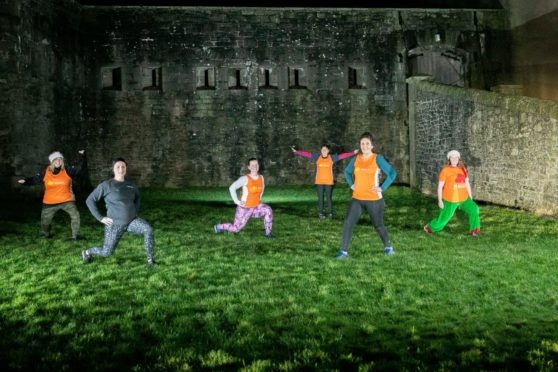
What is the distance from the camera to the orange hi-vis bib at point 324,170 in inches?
476

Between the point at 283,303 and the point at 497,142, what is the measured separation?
35.4 ft

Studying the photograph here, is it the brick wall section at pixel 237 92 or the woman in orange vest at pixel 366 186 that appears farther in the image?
the brick wall section at pixel 237 92

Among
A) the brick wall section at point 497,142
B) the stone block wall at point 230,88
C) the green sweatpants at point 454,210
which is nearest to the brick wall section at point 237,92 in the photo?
the stone block wall at point 230,88

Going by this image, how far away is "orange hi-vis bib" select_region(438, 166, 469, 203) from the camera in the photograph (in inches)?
374

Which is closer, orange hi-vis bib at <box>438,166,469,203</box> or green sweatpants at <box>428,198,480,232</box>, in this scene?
orange hi-vis bib at <box>438,166,469,203</box>

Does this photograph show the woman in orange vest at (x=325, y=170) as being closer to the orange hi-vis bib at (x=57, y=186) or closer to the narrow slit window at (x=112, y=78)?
the orange hi-vis bib at (x=57, y=186)

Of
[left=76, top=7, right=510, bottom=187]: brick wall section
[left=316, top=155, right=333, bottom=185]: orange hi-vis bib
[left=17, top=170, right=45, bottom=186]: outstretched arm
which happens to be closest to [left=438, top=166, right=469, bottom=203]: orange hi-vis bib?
[left=316, top=155, right=333, bottom=185]: orange hi-vis bib

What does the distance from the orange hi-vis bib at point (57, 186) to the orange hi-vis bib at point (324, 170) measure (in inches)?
211

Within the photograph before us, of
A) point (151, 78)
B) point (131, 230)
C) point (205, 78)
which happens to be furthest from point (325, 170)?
point (151, 78)

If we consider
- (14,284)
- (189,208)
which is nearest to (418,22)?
(189,208)

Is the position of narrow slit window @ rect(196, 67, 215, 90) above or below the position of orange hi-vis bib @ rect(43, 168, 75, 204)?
above

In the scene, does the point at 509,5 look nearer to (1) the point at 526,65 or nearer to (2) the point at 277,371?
(1) the point at 526,65

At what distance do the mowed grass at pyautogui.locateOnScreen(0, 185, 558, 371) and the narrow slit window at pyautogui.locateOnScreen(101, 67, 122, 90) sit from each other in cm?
1295

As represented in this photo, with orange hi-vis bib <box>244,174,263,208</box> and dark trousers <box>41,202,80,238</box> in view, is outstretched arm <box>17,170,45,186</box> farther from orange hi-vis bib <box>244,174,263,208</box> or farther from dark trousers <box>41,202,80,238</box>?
orange hi-vis bib <box>244,174,263,208</box>
